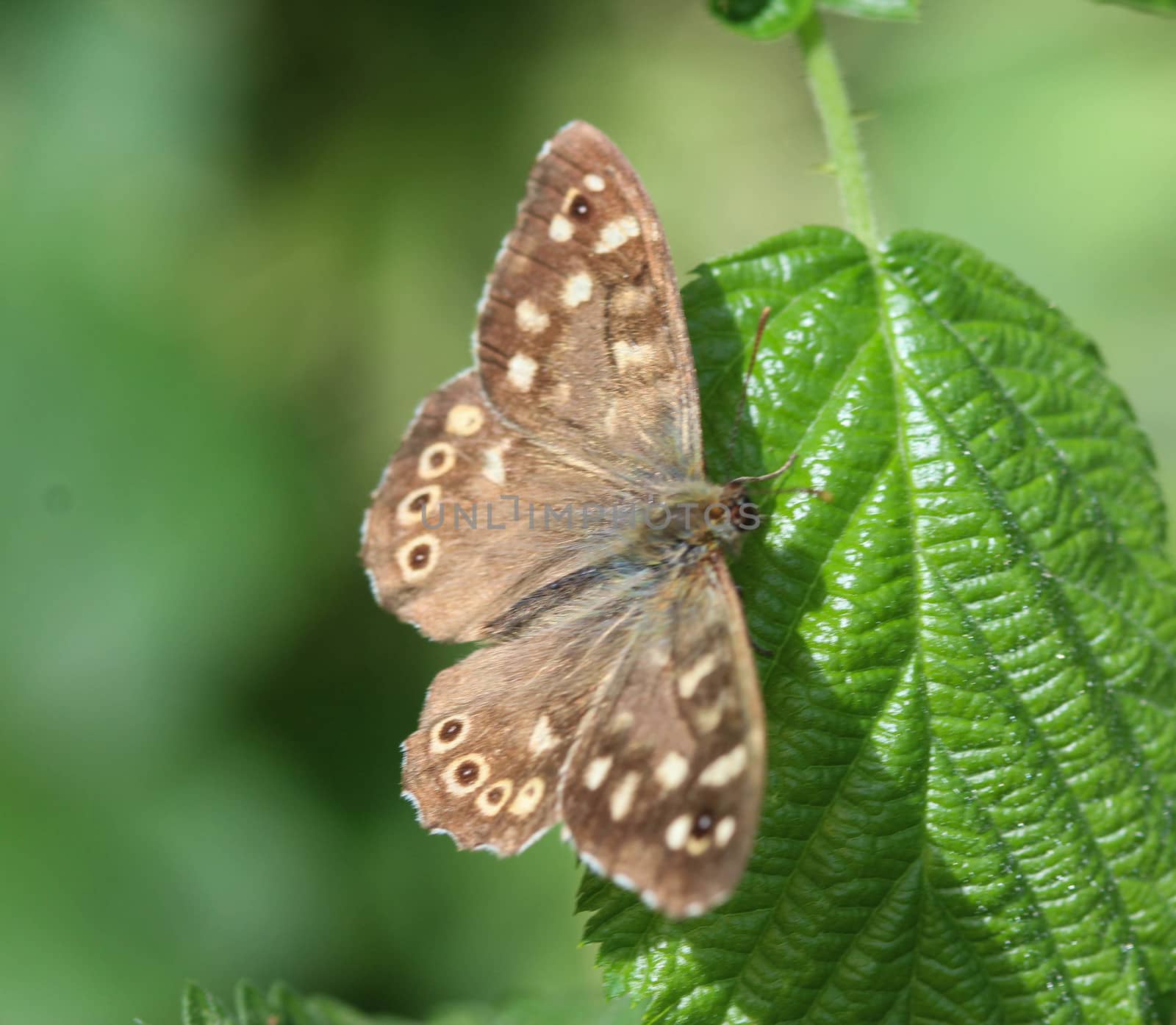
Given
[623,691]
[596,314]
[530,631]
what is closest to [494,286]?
[596,314]

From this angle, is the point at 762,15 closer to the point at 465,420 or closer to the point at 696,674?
the point at 465,420

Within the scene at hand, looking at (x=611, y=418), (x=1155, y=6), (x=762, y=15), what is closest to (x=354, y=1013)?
(x=611, y=418)

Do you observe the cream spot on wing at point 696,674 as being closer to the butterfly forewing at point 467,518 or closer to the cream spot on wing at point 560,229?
the butterfly forewing at point 467,518

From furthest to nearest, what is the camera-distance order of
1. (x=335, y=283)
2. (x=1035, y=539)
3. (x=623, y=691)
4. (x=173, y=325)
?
(x=335, y=283)
(x=173, y=325)
(x=1035, y=539)
(x=623, y=691)

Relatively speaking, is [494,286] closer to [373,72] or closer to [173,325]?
[173,325]

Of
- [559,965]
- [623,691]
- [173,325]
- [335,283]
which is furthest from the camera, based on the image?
[335,283]

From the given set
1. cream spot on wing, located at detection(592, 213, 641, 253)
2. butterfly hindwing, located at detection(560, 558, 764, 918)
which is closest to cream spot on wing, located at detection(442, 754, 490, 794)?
butterfly hindwing, located at detection(560, 558, 764, 918)

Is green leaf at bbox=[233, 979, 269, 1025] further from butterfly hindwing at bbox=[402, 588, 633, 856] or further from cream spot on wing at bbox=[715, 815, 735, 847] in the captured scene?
cream spot on wing at bbox=[715, 815, 735, 847]
